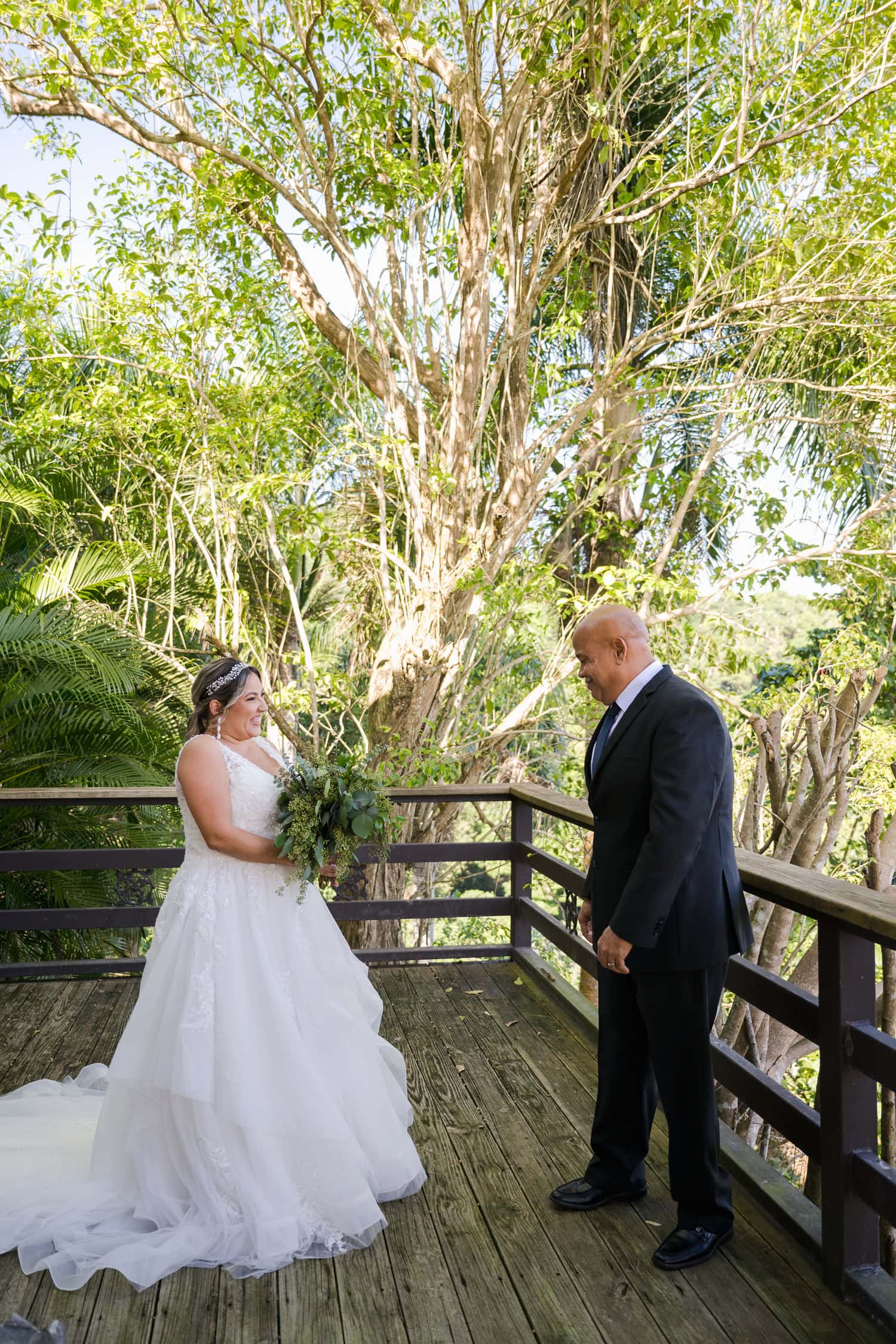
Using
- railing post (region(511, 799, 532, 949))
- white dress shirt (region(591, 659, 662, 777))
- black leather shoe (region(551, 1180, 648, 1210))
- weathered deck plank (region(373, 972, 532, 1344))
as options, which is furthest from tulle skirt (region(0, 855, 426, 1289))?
railing post (region(511, 799, 532, 949))

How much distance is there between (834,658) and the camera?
9242mm

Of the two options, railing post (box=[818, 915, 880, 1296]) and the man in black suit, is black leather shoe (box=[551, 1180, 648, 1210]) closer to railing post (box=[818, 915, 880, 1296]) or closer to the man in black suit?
the man in black suit

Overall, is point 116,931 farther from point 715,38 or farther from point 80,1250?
point 715,38

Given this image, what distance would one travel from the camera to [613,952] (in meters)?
2.51

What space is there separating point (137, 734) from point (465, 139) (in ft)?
14.8

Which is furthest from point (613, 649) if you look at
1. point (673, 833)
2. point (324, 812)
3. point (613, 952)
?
point (324, 812)

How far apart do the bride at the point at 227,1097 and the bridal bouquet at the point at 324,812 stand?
0.24 ft

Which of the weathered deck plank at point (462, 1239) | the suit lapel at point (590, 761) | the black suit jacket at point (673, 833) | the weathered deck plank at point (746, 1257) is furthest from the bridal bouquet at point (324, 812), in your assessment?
the weathered deck plank at point (746, 1257)

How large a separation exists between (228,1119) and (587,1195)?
3.34ft

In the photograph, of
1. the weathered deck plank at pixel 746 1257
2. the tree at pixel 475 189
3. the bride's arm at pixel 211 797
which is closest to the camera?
the weathered deck plank at pixel 746 1257

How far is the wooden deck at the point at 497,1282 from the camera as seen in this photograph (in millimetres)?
2307

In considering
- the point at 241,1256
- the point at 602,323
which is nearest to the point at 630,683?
the point at 241,1256

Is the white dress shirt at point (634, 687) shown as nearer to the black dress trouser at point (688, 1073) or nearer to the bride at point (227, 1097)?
the black dress trouser at point (688, 1073)

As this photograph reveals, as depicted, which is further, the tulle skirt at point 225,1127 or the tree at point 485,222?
the tree at point 485,222
